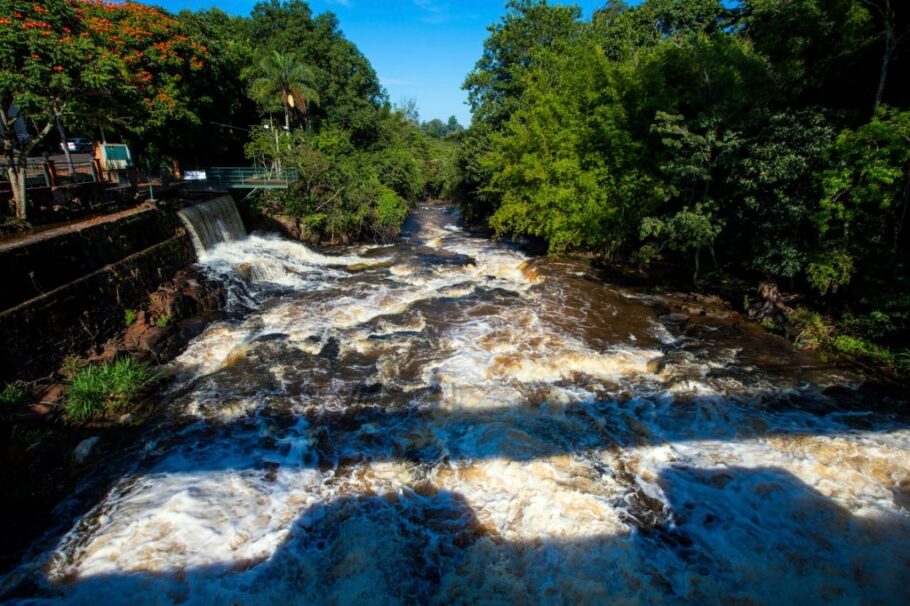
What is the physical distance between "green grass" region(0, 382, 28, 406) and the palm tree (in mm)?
18560

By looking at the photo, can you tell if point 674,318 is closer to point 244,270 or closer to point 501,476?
point 501,476

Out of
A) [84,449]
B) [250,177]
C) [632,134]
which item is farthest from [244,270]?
[632,134]

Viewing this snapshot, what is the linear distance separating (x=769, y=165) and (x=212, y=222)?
724 inches

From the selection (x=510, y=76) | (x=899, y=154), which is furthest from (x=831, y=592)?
(x=510, y=76)

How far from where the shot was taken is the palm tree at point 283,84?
2100 cm

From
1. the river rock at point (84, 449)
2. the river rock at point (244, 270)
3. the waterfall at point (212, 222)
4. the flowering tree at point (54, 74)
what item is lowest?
the river rock at point (84, 449)

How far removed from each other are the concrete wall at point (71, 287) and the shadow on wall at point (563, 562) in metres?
5.48

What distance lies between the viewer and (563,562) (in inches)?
196

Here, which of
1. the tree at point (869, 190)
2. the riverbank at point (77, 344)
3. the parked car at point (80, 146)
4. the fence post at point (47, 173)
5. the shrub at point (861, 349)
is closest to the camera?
the riverbank at point (77, 344)

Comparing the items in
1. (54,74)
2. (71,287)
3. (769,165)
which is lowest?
(71,287)

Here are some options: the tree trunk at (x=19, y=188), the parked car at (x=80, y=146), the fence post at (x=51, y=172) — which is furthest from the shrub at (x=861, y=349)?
the parked car at (x=80, y=146)

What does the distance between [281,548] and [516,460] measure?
348cm

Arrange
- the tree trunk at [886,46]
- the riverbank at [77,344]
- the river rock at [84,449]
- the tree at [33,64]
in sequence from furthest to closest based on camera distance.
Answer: the tree trunk at [886,46] < the tree at [33,64] < the river rock at [84,449] < the riverbank at [77,344]

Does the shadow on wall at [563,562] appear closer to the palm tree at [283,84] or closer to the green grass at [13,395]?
the green grass at [13,395]
